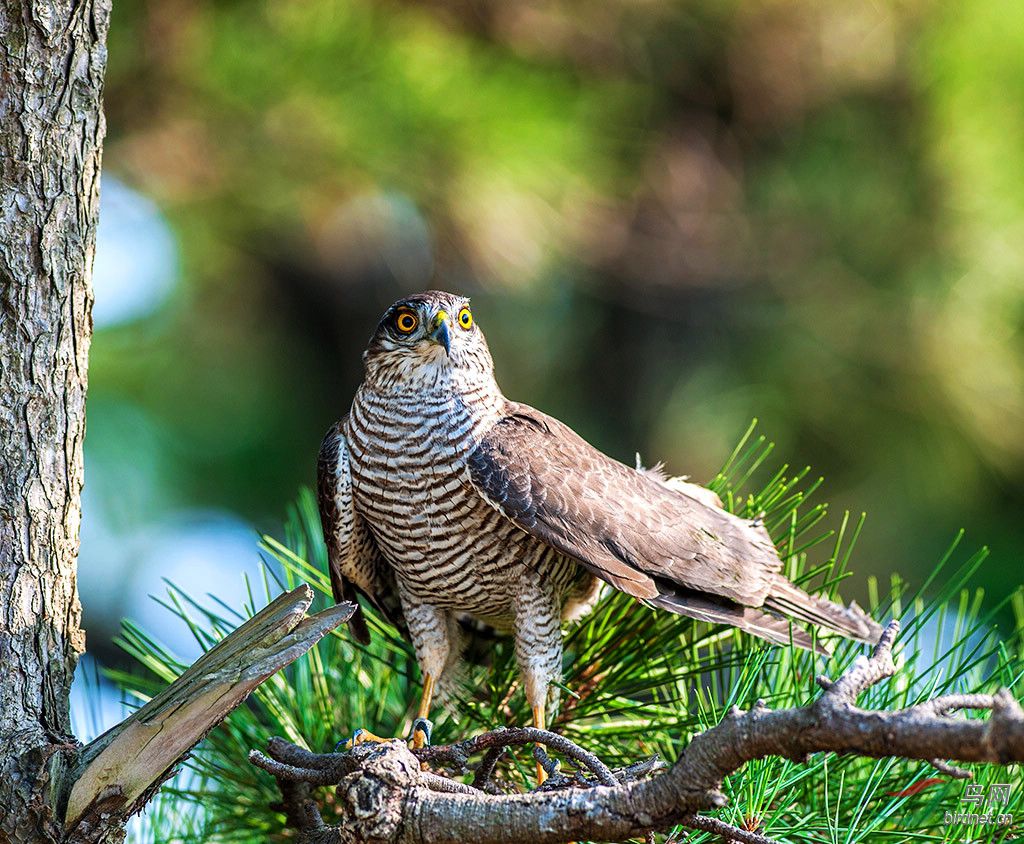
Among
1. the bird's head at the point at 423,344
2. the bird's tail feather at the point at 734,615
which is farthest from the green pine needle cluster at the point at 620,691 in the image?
the bird's head at the point at 423,344

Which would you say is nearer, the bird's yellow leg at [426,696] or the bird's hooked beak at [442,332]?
the bird's yellow leg at [426,696]

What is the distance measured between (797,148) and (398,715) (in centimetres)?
355

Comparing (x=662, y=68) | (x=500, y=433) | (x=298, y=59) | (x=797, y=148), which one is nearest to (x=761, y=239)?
(x=797, y=148)

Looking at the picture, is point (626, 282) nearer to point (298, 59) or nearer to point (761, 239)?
point (761, 239)

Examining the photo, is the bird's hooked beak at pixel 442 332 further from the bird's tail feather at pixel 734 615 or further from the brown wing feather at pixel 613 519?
the bird's tail feather at pixel 734 615

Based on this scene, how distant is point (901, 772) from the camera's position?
7.59ft

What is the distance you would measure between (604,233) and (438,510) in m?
3.16

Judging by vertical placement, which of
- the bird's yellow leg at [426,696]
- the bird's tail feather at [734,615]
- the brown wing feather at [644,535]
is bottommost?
the bird's yellow leg at [426,696]

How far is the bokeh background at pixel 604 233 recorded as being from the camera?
4.07m

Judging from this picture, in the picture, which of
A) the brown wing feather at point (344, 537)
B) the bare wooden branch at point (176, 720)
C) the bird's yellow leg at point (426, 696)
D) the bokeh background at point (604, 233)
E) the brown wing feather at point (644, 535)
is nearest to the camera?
the bare wooden branch at point (176, 720)

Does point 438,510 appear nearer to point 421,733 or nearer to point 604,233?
point 421,733

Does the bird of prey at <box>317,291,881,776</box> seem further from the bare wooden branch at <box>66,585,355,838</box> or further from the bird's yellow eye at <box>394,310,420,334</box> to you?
the bare wooden branch at <box>66,585,355,838</box>

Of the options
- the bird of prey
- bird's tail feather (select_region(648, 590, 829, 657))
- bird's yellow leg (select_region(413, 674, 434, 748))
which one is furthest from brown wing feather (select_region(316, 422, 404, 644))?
bird's tail feather (select_region(648, 590, 829, 657))

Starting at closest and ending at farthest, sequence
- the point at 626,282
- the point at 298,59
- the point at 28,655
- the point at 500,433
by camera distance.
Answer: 1. the point at 28,655
2. the point at 500,433
3. the point at 298,59
4. the point at 626,282
